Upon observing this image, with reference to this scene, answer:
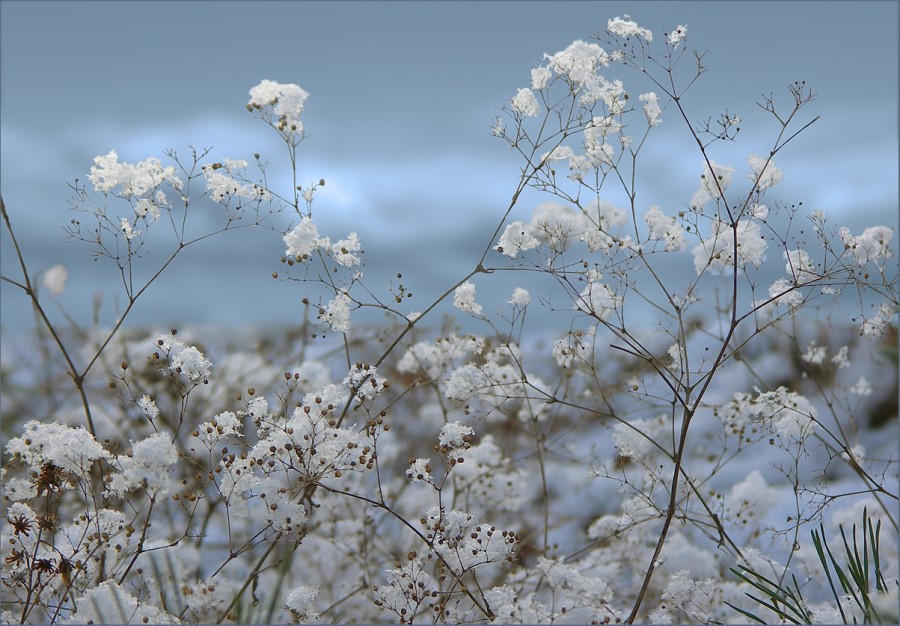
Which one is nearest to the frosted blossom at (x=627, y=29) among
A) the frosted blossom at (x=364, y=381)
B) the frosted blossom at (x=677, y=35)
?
the frosted blossom at (x=677, y=35)

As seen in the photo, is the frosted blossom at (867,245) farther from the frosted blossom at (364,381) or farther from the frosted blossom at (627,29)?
the frosted blossom at (364,381)

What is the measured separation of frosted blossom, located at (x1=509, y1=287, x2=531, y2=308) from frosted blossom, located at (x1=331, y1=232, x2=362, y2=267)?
1.28 ft

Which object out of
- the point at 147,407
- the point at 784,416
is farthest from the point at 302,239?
the point at 784,416

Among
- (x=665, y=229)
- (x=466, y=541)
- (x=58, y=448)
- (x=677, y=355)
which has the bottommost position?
(x=466, y=541)

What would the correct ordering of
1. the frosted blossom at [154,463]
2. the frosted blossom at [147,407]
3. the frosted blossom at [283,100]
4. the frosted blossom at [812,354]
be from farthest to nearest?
the frosted blossom at [812,354] → the frosted blossom at [283,100] → the frosted blossom at [147,407] → the frosted blossom at [154,463]

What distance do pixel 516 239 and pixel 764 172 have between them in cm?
51

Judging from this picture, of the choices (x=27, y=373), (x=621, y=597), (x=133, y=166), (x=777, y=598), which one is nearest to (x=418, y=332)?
(x=621, y=597)

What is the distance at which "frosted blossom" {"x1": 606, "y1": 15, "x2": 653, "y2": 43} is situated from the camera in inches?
58.7

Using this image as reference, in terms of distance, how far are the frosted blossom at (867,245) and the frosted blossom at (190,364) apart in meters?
1.16

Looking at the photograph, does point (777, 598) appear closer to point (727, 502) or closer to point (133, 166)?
point (727, 502)

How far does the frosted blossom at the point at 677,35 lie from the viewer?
1.50m

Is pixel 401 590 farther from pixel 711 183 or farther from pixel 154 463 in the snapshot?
pixel 711 183

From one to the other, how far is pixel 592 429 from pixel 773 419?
2.46m

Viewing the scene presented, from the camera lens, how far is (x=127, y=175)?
144cm
